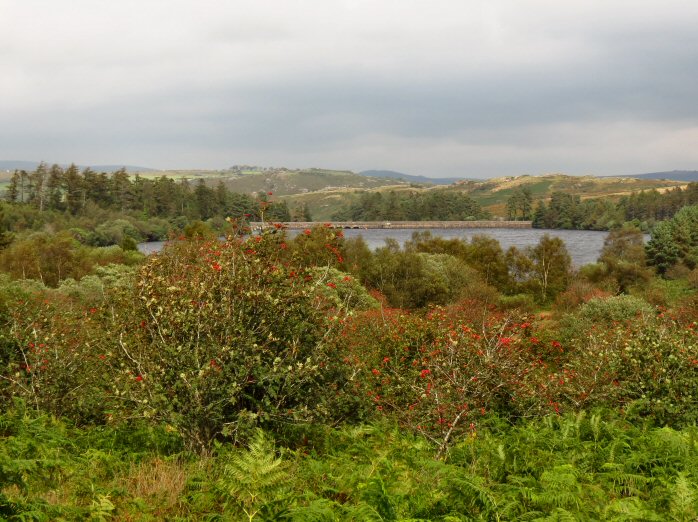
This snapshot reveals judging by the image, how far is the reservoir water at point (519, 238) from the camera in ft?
353

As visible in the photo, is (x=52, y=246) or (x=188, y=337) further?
(x=52, y=246)

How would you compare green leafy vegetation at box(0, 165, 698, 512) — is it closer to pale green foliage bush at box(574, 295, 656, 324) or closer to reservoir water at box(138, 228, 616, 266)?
pale green foliage bush at box(574, 295, 656, 324)

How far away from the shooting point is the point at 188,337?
27.7 feet

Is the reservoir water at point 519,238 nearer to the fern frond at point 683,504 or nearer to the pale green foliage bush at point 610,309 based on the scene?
the pale green foliage bush at point 610,309

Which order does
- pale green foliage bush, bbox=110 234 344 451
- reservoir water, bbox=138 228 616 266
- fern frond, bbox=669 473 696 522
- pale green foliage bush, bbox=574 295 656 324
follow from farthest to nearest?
1. reservoir water, bbox=138 228 616 266
2. pale green foliage bush, bbox=574 295 656 324
3. pale green foliage bush, bbox=110 234 344 451
4. fern frond, bbox=669 473 696 522

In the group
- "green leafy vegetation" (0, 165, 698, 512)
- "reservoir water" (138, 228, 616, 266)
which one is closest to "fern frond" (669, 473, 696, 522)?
"green leafy vegetation" (0, 165, 698, 512)

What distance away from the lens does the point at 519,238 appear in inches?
5861

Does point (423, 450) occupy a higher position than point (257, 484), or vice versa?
point (257, 484)

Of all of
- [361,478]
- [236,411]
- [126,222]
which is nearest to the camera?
[361,478]

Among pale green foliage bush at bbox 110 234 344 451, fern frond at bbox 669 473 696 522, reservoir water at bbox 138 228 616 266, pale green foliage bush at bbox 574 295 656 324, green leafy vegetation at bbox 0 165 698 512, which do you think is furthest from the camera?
reservoir water at bbox 138 228 616 266

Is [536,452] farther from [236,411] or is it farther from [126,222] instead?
[126,222]

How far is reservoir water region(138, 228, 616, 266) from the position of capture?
10761 centimetres

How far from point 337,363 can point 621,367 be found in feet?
26.0

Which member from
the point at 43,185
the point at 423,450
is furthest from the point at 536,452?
the point at 43,185
